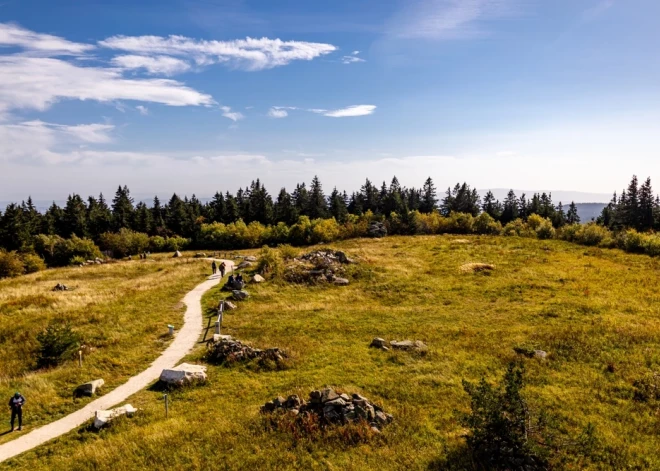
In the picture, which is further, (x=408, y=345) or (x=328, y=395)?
(x=408, y=345)

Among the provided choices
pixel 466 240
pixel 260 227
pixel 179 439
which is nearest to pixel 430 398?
pixel 179 439

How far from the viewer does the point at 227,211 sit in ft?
368

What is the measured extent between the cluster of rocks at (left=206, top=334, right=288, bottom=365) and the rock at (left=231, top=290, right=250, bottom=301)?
13.0 m

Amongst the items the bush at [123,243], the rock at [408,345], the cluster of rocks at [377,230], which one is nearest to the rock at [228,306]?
the rock at [408,345]

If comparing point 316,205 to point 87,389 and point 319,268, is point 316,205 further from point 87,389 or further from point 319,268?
point 87,389

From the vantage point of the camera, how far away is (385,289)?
40.3m

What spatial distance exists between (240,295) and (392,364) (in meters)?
20.0

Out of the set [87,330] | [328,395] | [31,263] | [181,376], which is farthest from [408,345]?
[31,263]

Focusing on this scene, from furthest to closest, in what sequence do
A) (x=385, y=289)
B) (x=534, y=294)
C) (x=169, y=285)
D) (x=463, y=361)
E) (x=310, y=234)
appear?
1. (x=310, y=234)
2. (x=169, y=285)
3. (x=385, y=289)
4. (x=534, y=294)
5. (x=463, y=361)

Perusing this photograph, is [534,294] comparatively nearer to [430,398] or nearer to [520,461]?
[430,398]

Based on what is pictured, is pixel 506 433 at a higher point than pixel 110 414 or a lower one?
higher

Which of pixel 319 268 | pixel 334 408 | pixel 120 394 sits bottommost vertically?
pixel 120 394

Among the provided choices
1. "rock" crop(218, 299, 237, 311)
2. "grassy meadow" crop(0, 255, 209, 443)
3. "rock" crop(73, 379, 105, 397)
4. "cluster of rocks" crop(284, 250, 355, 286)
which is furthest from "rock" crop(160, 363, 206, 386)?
"cluster of rocks" crop(284, 250, 355, 286)

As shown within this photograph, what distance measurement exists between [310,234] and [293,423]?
72115 millimetres
